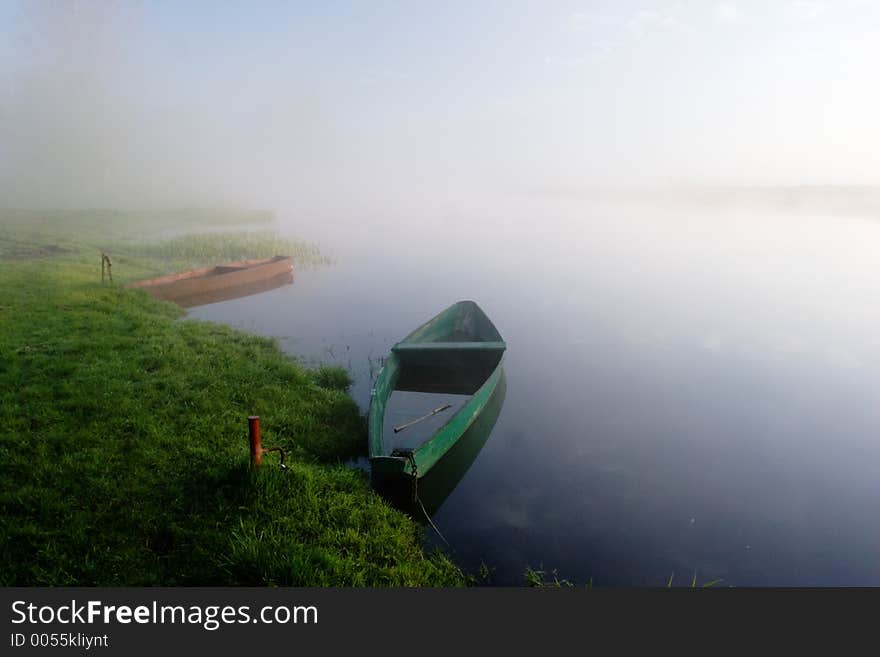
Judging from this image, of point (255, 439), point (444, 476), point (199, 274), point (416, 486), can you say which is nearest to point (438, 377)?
point (444, 476)

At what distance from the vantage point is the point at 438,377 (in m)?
12.6

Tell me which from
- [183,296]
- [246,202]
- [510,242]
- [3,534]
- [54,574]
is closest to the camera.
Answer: [54,574]

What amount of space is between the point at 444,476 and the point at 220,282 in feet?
52.9

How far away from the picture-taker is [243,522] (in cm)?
603

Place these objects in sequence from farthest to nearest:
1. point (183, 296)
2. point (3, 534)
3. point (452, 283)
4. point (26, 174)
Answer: point (26, 174)
point (452, 283)
point (183, 296)
point (3, 534)

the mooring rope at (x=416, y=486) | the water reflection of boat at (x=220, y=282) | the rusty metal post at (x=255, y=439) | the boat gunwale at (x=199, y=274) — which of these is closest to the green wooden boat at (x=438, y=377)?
the mooring rope at (x=416, y=486)

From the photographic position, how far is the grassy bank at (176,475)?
18.2ft

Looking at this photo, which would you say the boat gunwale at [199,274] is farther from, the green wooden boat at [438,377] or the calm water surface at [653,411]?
the green wooden boat at [438,377]

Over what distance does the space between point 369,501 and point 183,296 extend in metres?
15.9

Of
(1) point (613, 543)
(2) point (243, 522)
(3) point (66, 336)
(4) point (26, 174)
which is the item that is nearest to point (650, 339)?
(1) point (613, 543)

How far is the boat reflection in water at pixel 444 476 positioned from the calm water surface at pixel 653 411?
189 mm

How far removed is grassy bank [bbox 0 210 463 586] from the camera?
555 centimetres

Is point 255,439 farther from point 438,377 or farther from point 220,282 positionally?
point 220,282

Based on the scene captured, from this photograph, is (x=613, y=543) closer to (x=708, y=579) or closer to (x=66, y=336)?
(x=708, y=579)
